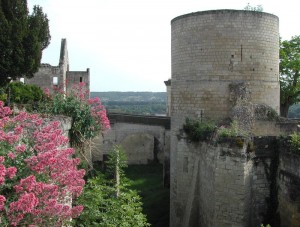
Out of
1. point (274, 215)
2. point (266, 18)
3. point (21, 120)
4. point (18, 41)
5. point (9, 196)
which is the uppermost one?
point (266, 18)

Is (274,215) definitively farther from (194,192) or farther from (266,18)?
(266,18)

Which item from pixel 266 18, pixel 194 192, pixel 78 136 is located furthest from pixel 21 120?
pixel 266 18

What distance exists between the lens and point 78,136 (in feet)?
29.2

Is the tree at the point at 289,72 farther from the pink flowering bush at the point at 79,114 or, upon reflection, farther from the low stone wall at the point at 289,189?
the pink flowering bush at the point at 79,114

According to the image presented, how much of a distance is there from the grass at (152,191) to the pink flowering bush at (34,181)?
802 centimetres

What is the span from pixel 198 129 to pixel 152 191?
24.8ft

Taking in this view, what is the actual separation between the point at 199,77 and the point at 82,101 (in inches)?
227

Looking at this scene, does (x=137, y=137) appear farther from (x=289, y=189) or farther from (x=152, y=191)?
(x=289, y=189)

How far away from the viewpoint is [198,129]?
12.9m

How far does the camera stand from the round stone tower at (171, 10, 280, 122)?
13.3 m

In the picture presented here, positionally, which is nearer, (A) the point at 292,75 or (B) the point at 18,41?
(B) the point at 18,41

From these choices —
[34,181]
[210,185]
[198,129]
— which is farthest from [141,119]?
[34,181]

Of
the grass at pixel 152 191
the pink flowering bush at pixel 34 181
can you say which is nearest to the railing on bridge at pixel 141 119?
the grass at pixel 152 191

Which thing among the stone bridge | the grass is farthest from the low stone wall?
the stone bridge
